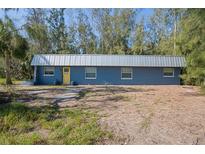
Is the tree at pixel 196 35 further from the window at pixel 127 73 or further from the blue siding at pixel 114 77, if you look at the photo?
the window at pixel 127 73

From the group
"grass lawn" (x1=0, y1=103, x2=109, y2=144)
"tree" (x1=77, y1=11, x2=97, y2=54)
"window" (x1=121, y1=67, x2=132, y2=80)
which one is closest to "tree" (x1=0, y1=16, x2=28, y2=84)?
"window" (x1=121, y1=67, x2=132, y2=80)

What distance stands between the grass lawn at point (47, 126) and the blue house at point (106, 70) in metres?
14.9

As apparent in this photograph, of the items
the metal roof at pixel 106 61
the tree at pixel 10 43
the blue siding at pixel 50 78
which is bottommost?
the blue siding at pixel 50 78

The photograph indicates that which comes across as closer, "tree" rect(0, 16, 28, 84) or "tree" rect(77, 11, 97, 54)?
"tree" rect(0, 16, 28, 84)

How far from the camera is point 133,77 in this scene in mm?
26281

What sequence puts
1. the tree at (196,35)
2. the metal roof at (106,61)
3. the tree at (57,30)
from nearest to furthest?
the tree at (196,35), the metal roof at (106,61), the tree at (57,30)

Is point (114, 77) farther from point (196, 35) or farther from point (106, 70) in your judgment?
point (196, 35)

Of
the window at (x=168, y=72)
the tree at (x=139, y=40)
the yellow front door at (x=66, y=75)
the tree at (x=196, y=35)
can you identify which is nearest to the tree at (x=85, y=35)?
the tree at (x=139, y=40)

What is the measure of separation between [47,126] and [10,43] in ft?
44.8

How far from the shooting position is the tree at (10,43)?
60.7 feet

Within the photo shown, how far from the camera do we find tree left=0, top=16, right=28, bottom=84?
18516 mm

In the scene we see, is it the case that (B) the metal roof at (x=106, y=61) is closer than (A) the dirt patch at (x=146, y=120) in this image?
No

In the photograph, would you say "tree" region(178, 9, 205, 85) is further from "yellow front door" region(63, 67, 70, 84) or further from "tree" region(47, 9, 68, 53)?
"tree" region(47, 9, 68, 53)
